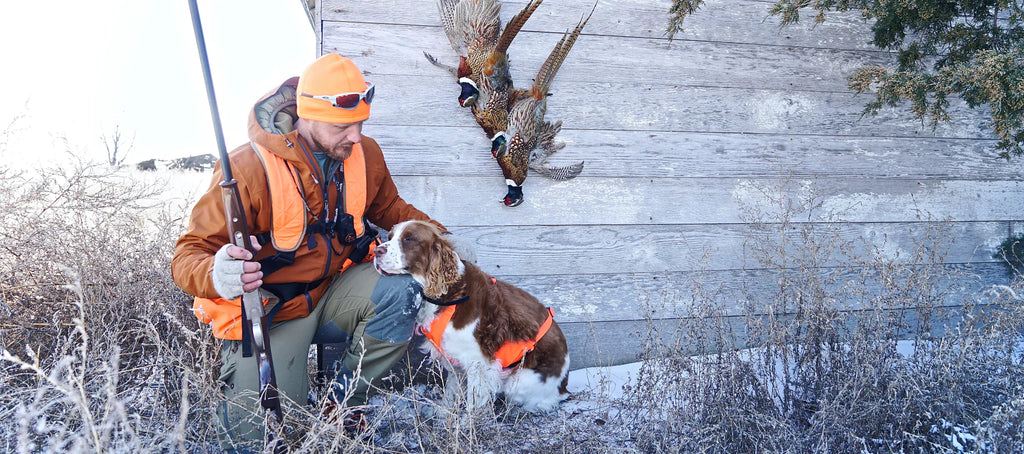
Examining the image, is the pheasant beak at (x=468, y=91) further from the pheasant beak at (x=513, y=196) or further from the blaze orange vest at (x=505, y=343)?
the blaze orange vest at (x=505, y=343)

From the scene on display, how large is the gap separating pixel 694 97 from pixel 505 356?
2.13m

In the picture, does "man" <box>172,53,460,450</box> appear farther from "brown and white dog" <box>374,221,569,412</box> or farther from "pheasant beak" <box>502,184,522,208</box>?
"pheasant beak" <box>502,184,522,208</box>

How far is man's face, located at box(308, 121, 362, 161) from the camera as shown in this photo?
279 centimetres

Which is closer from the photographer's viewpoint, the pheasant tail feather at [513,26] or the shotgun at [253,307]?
the shotgun at [253,307]

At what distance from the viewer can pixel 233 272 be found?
2.30 metres

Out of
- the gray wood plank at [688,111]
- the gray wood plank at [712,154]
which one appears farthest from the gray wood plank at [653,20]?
the gray wood plank at [712,154]

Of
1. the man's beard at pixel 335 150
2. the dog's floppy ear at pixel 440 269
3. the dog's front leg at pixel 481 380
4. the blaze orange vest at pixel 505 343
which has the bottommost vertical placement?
the dog's front leg at pixel 481 380

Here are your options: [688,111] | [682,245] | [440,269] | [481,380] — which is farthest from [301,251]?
[688,111]

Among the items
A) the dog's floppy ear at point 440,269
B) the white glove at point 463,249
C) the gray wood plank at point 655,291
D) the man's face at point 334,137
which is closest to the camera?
the man's face at point 334,137

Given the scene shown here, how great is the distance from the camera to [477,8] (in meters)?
3.48

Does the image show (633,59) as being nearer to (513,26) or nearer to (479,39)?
(513,26)

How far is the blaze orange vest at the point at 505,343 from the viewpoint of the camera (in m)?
3.07

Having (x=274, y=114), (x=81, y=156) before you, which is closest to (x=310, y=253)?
(x=274, y=114)

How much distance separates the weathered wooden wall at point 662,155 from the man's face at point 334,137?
74cm
